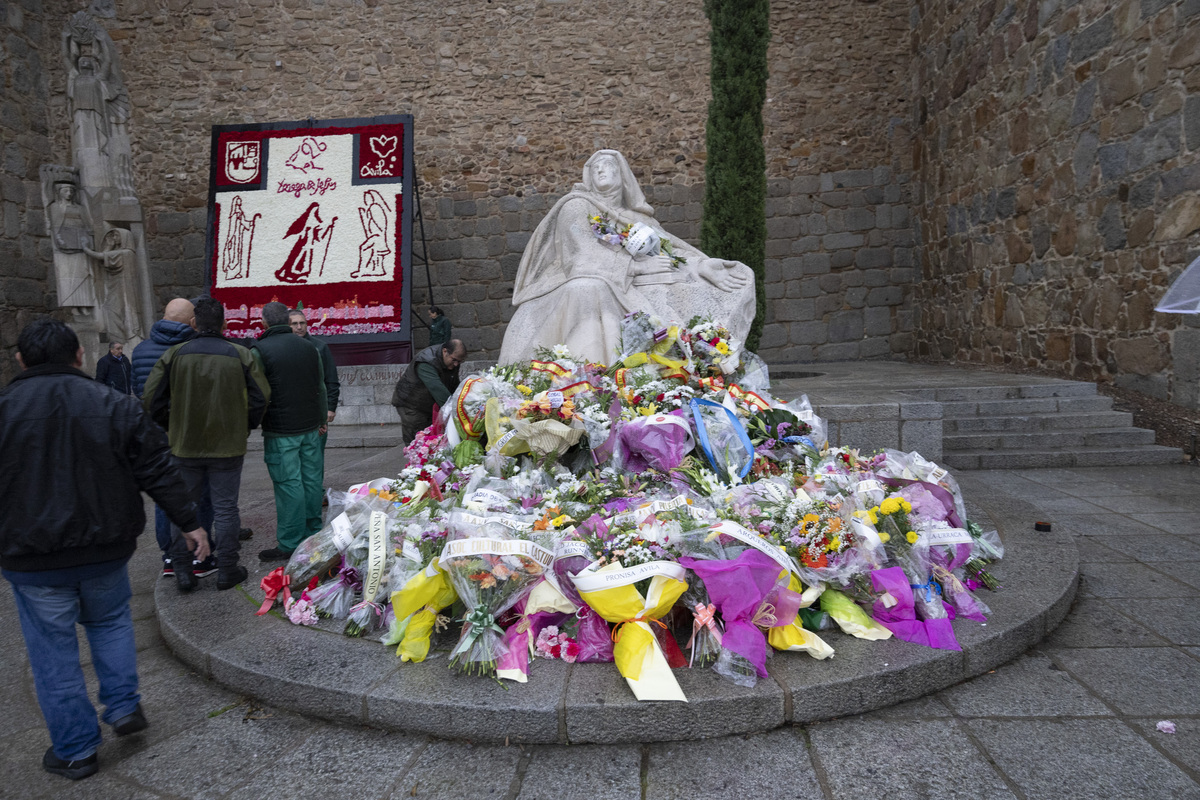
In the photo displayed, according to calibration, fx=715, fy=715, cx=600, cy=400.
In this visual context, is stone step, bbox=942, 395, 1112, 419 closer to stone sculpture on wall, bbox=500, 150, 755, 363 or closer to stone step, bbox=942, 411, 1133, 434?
stone step, bbox=942, 411, 1133, 434

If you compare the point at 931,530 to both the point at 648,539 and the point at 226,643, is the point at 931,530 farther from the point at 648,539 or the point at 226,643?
the point at 226,643

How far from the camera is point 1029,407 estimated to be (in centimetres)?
609

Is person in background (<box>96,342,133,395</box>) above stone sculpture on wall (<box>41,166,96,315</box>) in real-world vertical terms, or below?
below

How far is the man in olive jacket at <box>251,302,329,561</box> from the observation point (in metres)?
3.55

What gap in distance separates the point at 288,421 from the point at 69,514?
169 cm

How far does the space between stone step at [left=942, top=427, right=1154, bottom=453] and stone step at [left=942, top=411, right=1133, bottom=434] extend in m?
0.15

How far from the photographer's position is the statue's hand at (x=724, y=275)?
15.0ft

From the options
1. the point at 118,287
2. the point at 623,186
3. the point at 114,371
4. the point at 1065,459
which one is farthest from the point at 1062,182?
the point at 118,287

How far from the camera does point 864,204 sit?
424 inches

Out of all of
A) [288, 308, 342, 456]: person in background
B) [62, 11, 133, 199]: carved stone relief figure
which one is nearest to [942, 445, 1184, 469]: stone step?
[288, 308, 342, 456]: person in background

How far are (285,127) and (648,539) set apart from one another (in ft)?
32.0

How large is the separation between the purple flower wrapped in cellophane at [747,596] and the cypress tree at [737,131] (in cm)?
568

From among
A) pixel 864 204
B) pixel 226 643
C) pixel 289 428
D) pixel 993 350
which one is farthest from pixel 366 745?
pixel 864 204

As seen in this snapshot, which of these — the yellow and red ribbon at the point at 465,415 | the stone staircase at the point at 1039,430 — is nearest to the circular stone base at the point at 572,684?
the yellow and red ribbon at the point at 465,415
